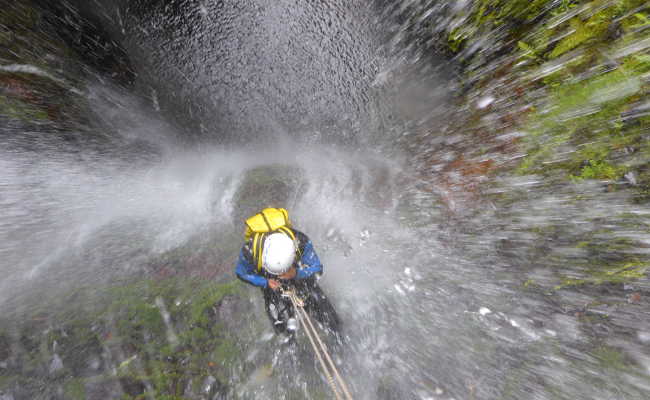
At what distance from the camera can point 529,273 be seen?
3324 mm

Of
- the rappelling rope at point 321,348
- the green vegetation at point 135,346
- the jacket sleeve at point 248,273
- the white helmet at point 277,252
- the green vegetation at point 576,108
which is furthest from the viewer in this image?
the green vegetation at point 135,346

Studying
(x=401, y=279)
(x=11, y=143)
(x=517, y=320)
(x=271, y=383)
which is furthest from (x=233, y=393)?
(x=11, y=143)

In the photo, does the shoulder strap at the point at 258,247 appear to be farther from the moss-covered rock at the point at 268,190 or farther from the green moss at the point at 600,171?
the moss-covered rock at the point at 268,190

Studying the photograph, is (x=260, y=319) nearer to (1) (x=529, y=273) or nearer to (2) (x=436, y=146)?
(1) (x=529, y=273)

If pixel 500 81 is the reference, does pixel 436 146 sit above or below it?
below

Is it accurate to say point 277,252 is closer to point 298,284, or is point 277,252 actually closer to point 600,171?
point 298,284

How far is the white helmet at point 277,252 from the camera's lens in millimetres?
3399

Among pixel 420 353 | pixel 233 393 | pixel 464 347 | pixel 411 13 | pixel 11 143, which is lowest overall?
pixel 233 393

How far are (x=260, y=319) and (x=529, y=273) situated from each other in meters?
4.98

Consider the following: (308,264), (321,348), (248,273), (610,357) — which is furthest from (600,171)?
(248,273)

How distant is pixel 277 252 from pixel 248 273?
0.79 m

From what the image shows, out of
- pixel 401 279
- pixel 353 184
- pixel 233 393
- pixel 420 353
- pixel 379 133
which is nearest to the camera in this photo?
pixel 420 353

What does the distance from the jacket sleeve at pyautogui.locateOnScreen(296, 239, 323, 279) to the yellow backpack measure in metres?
0.41

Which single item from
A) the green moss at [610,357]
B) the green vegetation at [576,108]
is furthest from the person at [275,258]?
the green moss at [610,357]
